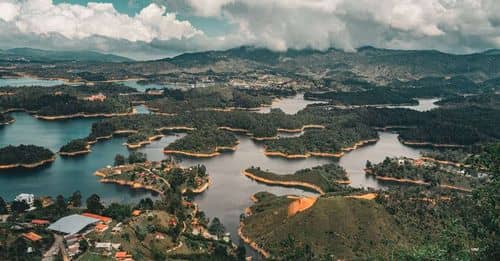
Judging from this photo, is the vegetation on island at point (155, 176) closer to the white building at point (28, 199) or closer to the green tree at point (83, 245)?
the white building at point (28, 199)

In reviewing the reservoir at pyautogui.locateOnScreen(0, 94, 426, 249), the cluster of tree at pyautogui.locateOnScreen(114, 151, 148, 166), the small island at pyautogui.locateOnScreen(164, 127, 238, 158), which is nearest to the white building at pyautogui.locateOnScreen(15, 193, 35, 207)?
the reservoir at pyautogui.locateOnScreen(0, 94, 426, 249)

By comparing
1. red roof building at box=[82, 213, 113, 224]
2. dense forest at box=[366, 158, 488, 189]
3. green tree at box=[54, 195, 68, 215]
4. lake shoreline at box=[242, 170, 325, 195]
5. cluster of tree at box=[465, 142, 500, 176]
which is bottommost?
lake shoreline at box=[242, 170, 325, 195]

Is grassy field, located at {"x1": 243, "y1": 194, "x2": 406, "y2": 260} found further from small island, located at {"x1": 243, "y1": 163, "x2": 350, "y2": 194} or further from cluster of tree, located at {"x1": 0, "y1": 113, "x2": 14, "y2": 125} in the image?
cluster of tree, located at {"x1": 0, "y1": 113, "x2": 14, "y2": 125}

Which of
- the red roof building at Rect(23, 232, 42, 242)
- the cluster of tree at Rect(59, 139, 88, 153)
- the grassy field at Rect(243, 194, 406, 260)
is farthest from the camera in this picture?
the cluster of tree at Rect(59, 139, 88, 153)

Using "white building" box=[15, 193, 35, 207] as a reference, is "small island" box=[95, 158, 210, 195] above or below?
below

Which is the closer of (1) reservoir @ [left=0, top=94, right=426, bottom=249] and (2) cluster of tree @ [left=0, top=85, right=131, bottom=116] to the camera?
(1) reservoir @ [left=0, top=94, right=426, bottom=249]

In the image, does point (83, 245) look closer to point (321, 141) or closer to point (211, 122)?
point (321, 141)

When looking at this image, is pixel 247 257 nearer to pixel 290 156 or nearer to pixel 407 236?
pixel 407 236
